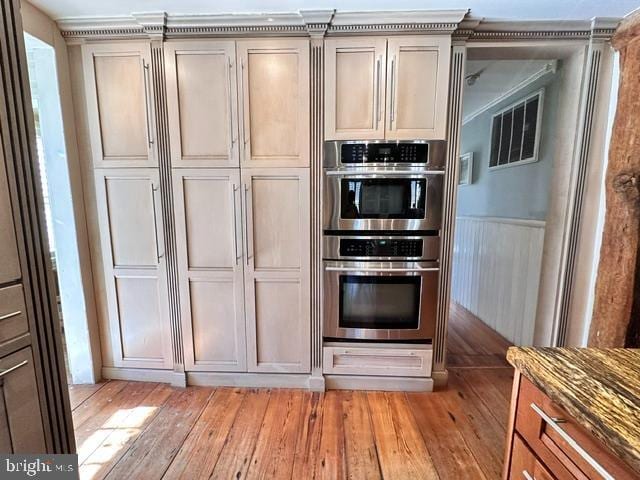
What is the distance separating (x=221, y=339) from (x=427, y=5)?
8.05ft

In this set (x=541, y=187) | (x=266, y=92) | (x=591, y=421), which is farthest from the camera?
(x=541, y=187)

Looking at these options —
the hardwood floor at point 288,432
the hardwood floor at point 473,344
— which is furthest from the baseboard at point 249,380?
the hardwood floor at point 473,344

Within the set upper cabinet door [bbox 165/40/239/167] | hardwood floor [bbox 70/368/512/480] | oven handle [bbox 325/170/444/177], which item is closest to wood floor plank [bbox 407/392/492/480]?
hardwood floor [bbox 70/368/512/480]

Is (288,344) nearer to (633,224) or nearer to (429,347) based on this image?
(429,347)

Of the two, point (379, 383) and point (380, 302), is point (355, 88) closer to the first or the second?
point (380, 302)

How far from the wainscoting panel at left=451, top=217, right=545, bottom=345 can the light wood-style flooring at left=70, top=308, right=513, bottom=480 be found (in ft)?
2.06

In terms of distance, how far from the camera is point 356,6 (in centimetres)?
164

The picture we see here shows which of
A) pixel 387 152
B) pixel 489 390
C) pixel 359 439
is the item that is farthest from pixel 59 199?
pixel 489 390

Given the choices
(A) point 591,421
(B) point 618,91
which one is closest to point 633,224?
(B) point 618,91

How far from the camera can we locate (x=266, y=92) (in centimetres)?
179

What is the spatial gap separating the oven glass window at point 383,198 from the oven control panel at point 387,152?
0.38ft

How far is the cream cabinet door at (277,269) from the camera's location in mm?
1863

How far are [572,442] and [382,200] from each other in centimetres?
139

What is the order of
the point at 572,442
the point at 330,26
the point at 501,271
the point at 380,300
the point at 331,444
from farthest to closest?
the point at 501,271 < the point at 380,300 < the point at 330,26 < the point at 331,444 < the point at 572,442
